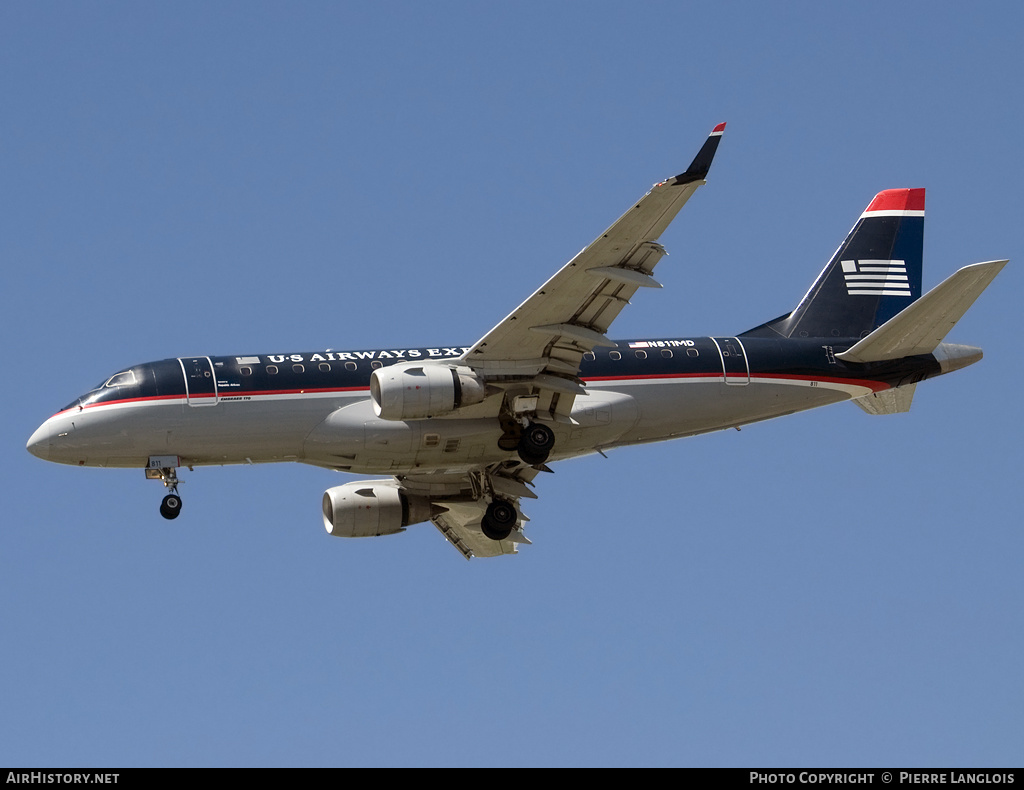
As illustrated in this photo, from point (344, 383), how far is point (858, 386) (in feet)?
48.0

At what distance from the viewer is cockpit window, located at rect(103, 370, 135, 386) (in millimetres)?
40350

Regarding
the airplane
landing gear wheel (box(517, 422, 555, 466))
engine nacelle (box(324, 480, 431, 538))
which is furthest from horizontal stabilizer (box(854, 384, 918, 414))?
engine nacelle (box(324, 480, 431, 538))

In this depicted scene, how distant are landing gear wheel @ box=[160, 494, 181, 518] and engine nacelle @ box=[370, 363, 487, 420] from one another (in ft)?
19.5

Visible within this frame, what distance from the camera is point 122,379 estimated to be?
40500 millimetres

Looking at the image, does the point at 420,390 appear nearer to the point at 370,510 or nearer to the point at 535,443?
the point at 535,443

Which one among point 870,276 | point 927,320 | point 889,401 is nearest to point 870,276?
point 870,276

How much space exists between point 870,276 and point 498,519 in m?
13.9

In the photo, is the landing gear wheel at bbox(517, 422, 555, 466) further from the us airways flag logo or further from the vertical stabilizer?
the us airways flag logo

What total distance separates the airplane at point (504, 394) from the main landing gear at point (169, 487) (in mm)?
52

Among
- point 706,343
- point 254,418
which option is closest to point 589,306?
point 706,343

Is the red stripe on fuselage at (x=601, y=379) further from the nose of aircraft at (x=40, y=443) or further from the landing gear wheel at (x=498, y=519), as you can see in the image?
the landing gear wheel at (x=498, y=519)

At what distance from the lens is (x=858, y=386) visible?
4444 centimetres

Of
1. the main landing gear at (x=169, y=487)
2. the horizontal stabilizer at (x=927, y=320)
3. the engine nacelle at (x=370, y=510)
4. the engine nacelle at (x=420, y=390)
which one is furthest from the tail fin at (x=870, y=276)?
the main landing gear at (x=169, y=487)
